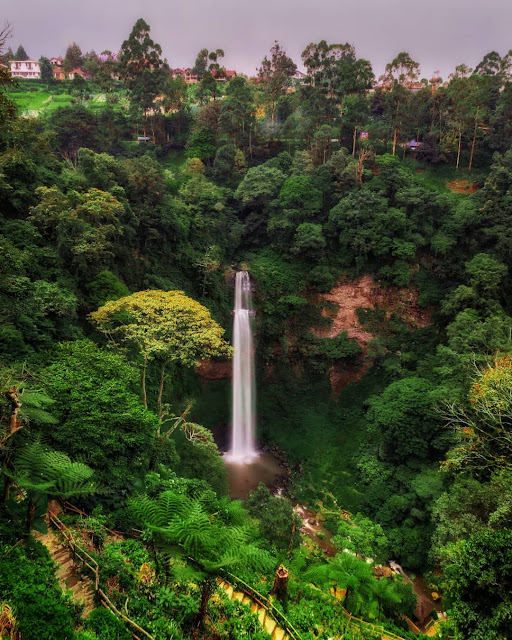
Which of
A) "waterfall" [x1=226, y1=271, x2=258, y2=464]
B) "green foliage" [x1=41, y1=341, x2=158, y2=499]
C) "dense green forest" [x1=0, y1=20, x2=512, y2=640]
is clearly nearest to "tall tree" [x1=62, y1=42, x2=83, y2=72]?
"dense green forest" [x1=0, y1=20, x2=512, y2=640]

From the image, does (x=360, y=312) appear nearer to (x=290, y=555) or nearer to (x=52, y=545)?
(x=290, y=555)

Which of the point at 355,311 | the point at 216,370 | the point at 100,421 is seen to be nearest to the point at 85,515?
the point at 100,421

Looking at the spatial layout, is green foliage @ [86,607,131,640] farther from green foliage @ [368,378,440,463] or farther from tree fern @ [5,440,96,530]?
green foliage @ [368,378,440,463]

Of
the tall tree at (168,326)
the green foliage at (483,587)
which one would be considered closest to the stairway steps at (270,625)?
the green foliage at (483,587)

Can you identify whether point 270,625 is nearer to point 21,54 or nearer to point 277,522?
point 277,522

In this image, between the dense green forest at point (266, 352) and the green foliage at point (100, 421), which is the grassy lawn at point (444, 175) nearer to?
the dense green forest at point (266, 352)

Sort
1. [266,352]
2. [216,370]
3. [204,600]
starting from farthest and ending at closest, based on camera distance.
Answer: [266,352]
[216,370]
[204,600]

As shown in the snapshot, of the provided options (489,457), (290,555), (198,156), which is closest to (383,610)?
(290,555)
